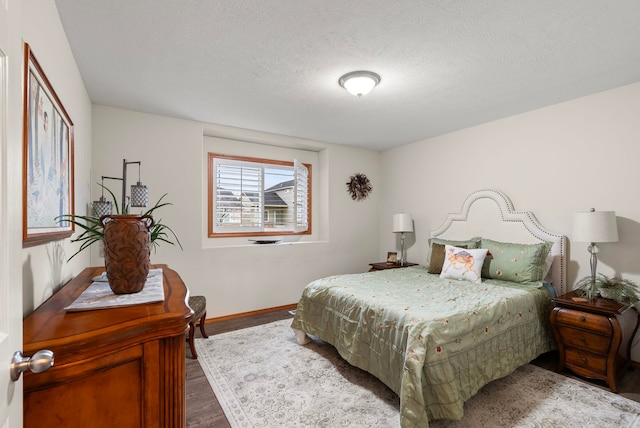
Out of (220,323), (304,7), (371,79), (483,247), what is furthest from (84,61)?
(483,247)

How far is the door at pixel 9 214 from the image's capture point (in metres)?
0.61

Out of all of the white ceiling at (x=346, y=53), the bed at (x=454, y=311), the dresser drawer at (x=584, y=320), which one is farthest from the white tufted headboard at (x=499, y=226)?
the white ceiling at (x=346, y=53)

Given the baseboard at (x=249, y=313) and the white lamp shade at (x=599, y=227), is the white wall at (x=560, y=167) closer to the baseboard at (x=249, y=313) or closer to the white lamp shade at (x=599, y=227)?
the white lamp shade at (x=599, y=227)

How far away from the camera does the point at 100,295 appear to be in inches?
45.9

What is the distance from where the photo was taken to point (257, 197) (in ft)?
14.0

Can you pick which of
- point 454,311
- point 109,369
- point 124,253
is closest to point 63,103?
point 124,253

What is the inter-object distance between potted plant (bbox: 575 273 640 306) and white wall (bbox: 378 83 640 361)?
146 mm

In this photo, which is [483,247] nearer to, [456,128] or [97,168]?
[456,128]

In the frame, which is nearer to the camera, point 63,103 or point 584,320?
point 63,103

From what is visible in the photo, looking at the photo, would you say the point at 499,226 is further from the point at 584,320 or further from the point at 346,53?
the point at 346,53

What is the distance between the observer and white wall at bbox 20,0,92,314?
1174 mm

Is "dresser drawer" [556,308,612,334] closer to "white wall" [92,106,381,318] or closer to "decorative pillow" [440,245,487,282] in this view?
"decorative pillow" [440,245,487,282]

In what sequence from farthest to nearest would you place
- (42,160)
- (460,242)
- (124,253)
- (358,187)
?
(358,187) → (460,242) → (42,160) → (124,253)

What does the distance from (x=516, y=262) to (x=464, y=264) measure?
465 millimetres
